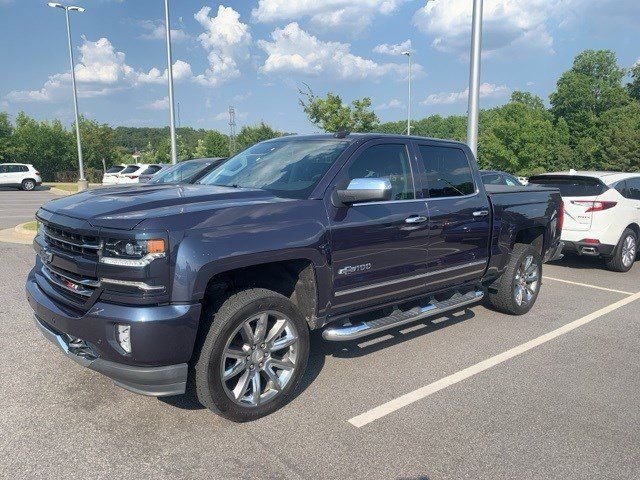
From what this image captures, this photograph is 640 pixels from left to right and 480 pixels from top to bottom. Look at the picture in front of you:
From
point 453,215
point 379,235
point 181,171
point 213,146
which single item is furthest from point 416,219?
point 213,146

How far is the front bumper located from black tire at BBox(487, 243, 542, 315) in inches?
156

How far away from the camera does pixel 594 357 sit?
4.77m

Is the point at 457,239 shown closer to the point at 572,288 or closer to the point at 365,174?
the point at 365,174

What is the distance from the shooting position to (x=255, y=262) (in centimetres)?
333

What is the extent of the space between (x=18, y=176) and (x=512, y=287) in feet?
107

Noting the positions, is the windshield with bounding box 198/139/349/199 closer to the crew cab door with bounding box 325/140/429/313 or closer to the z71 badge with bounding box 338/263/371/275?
the crew cab door with bounding box 325/140/429/313

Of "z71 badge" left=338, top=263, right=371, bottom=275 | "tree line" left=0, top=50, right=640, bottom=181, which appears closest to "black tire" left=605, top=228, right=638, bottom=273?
"z71 badge" left=338, top=263, right=371, bottom=275

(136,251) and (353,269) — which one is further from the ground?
(136,251)

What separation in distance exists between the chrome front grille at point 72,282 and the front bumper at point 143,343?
0.14 meters

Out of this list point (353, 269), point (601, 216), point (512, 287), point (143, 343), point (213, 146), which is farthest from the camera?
point (213, 146)

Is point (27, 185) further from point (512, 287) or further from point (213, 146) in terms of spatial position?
point (213, 146)

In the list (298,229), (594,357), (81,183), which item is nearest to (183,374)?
(298,229)

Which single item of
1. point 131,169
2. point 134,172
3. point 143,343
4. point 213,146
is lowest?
point 143,343

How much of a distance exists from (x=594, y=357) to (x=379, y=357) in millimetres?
2041
